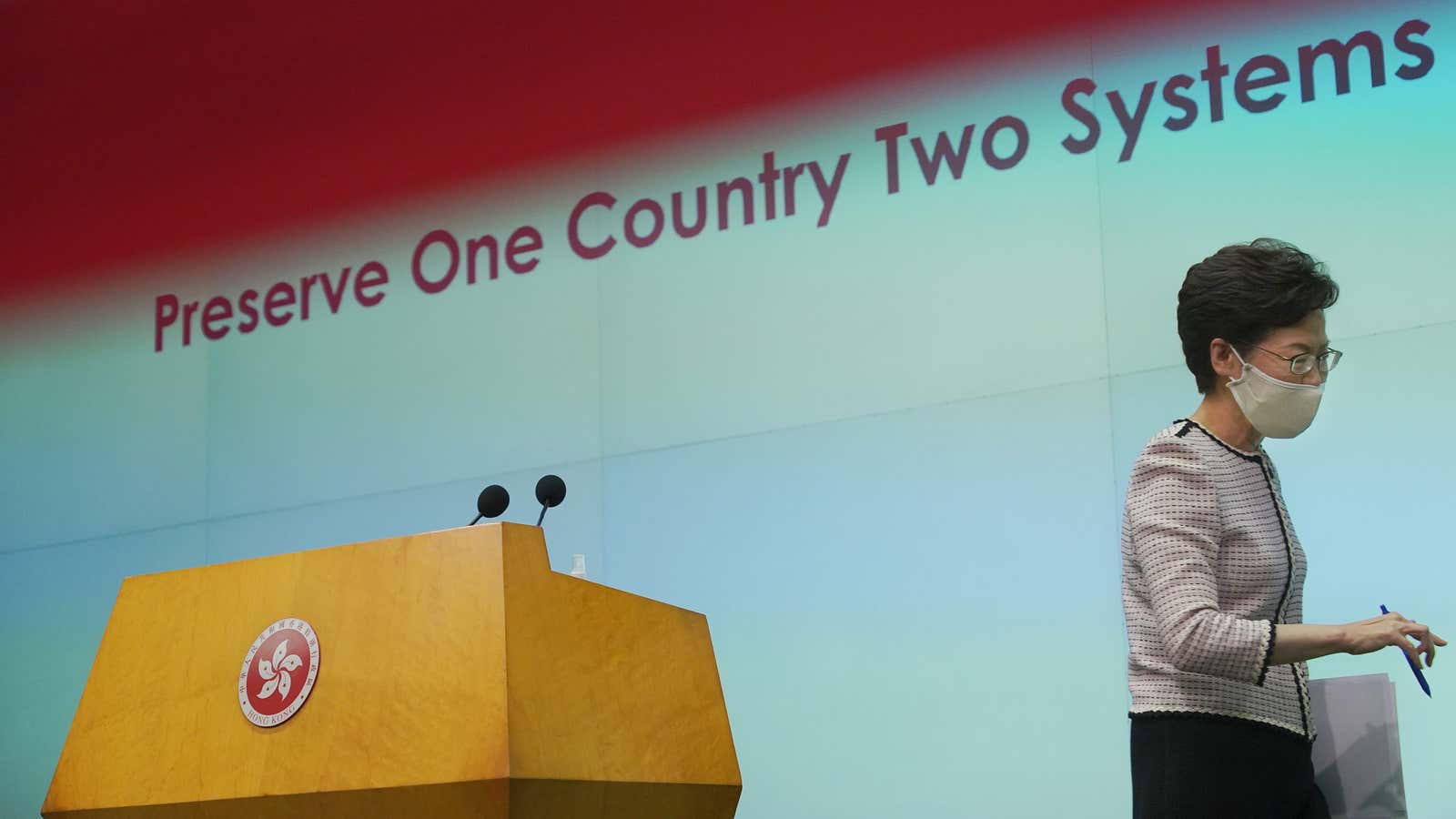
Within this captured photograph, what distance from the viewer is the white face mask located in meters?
2.17

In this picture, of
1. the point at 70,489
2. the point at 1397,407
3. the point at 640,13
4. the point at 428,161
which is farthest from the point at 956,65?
the point at 70,489

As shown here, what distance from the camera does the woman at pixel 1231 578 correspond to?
1986 mm

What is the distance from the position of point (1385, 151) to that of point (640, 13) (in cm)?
207

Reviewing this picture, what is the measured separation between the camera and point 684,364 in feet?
14.6

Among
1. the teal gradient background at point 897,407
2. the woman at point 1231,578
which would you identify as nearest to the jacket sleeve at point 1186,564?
the woman at point 1231,578

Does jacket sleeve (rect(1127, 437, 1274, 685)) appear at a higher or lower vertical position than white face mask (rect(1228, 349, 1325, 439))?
lower

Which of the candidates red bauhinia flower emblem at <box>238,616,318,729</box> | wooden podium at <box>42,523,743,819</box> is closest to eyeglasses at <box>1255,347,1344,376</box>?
wooden podium at <box>42,523,743,819</box>

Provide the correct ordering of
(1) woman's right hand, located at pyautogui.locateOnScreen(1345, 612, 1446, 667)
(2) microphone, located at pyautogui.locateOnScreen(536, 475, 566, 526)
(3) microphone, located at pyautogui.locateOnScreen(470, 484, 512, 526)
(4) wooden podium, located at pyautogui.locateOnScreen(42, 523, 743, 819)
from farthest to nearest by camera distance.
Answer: (2) microphone, located at pyautogui.locateOnScreen(536, 475, 566, 526), (3) microphone, located at pyautogui.locateOnScreen(470, 484, 512, 526), (4) wooden podium, located at pyautogui.locateOnScreen(42, 523, 743, 819), (1) woman's right hand, located at pyautogui.locateOnScreen(1345, 612, 1446, 667)

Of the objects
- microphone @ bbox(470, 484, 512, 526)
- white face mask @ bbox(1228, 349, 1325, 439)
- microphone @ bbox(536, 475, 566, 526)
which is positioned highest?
white face mask @ bbox(1228, 349, 1325, 439)

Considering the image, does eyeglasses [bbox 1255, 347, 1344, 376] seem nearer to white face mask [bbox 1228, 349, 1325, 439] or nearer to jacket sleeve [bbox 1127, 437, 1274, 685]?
white face mask [bbox 1228, 349, 1325, 439]

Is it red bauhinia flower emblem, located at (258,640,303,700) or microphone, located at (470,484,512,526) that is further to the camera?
microphone, located at (470,484,512,526)

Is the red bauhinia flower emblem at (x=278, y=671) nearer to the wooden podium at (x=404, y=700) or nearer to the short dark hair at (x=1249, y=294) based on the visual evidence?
the wooden podium at (x=404, y=700)

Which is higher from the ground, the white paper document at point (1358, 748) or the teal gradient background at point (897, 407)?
the teal gradient background at point (897, 407)

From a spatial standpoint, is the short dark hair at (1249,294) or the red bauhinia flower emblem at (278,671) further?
the red bauhinia flower emblem at (278,671)
